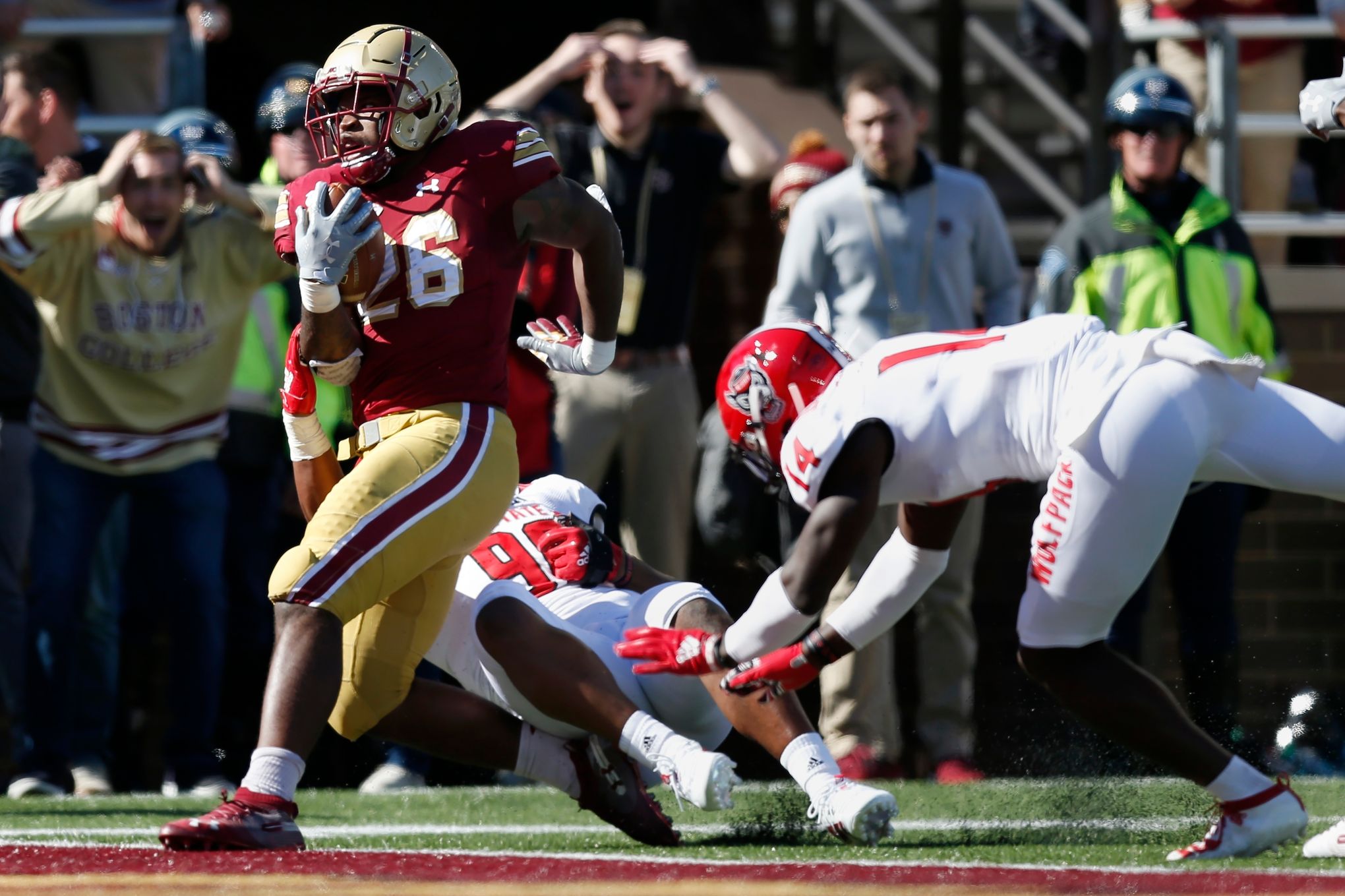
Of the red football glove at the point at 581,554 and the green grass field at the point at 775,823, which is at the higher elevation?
the red football glove at the point at 581,554

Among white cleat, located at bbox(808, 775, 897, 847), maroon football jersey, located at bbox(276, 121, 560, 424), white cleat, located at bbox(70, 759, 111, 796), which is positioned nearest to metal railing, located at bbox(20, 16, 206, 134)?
white cleat, located at bbox(70, 759, 111, 796)

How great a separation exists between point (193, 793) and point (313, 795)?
36 cm

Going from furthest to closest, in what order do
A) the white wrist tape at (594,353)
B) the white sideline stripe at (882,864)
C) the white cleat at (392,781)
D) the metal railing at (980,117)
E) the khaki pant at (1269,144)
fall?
the metal railing at (980,117), the khaki pant at (1269,144), the white cleat at (392,781), the white wrist tape at (594,353), the white sideline stripe at (882,864)

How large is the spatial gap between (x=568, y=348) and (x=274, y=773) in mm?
1256

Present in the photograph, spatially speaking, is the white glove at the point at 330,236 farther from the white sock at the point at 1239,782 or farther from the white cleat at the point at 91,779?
the white cleat at the point at 91,779

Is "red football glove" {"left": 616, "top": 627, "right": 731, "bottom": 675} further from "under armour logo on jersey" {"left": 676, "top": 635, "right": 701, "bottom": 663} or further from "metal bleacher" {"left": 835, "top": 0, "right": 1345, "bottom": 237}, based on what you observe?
"metal bleacher" {"left": 835, "top": 0, "right": 1345, "bottom": 237}

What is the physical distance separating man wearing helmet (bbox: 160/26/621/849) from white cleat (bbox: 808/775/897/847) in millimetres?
907

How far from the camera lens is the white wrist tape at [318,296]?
4078 millimetres

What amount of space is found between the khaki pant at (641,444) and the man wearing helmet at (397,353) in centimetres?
199

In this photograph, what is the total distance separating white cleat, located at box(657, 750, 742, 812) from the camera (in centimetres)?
425

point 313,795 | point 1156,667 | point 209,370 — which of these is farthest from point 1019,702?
point 209,370

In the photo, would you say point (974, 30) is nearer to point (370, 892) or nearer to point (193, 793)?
point (193, 793)

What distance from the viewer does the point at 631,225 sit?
6.75 m

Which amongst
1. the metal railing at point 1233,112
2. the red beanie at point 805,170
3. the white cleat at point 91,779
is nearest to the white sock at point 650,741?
the white cleat at point 91,779
